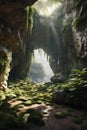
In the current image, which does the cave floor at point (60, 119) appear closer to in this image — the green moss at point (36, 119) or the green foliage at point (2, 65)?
the green moss at point (36, 119)

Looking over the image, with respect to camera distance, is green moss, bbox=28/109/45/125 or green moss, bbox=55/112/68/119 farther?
green moss, bbox=55/112/68/119

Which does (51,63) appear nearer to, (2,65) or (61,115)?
(2,65)

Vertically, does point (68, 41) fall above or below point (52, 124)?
above

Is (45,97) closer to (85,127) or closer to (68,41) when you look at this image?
(85,127)

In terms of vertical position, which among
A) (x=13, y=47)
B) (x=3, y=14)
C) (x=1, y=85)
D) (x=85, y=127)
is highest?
(x=3, y=14)

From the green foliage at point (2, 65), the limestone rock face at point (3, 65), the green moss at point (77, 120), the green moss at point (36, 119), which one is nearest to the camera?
the green moss at point (36, 119)

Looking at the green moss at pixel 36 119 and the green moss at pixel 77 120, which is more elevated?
the green moss at pixel 36 119

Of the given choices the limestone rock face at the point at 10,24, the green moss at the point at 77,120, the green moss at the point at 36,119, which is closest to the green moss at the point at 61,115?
the green moss at the point at 77,120

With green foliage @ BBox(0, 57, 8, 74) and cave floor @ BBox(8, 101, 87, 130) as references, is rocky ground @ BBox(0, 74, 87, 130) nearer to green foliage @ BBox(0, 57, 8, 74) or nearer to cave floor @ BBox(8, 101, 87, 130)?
cave floor @ BBox(8, 101, 87, 130)

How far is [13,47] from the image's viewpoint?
77.6ft

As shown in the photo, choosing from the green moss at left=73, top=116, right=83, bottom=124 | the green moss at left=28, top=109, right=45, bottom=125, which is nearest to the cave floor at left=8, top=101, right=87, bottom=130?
the green moss at left=73, top=116, right=83, bottom=124

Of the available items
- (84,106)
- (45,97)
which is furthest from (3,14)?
A: (84,106)

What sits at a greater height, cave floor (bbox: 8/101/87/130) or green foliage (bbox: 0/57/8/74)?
green foliage (bbox: 0/57/8/74)

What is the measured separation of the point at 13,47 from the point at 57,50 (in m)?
15.0
